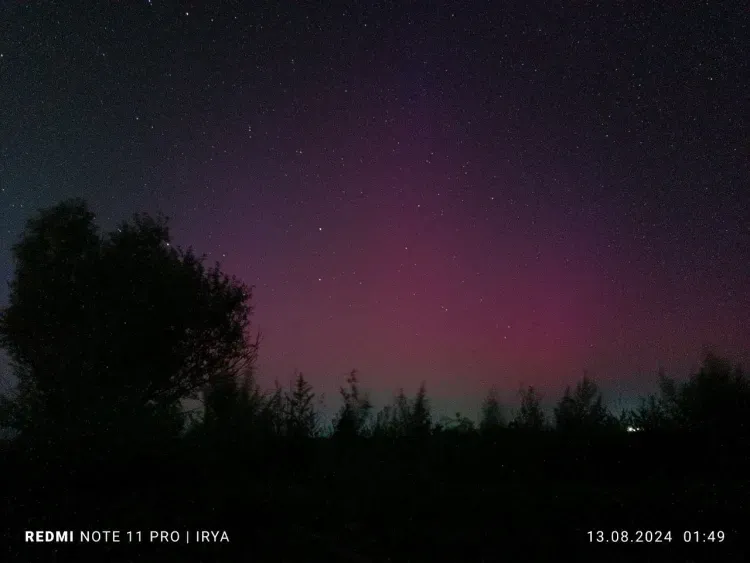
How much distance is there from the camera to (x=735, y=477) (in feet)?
26.9

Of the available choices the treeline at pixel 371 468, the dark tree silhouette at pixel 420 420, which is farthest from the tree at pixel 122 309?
the dark tree silhouette at pixel 420 420

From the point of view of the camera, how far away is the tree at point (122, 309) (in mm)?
17953

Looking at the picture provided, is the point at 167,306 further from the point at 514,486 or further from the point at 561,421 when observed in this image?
the point at 514,486

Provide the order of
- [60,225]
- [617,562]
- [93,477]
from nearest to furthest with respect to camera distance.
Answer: [617,562], [93,477], [60,225]

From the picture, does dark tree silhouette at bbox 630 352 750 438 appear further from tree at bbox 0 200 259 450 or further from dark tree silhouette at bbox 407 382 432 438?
tree at bbox 0 200 259 450

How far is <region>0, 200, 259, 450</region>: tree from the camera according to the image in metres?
18.0

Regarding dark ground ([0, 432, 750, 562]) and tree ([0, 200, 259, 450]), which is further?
tree ([0, 200, 259, 450])

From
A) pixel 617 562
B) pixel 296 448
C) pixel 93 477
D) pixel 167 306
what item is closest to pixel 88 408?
pixel 93 477

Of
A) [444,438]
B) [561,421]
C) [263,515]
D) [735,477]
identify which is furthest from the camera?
[561,421]

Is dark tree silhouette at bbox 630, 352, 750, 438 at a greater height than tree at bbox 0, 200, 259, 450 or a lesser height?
lesser

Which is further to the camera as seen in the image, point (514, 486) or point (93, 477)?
point (514, 486)

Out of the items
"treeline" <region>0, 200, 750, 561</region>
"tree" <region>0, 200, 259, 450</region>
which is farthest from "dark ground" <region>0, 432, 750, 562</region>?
"tree" <region>0, 200, 259, 450</region>

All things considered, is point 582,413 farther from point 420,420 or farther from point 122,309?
point 122,309

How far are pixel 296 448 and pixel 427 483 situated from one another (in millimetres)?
2299
